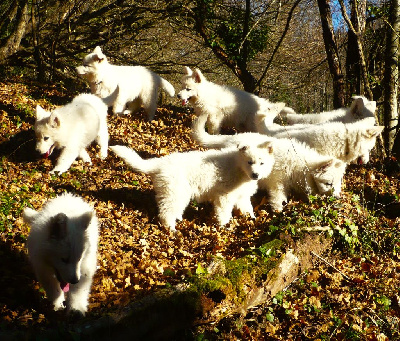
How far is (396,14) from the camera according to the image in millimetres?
9203

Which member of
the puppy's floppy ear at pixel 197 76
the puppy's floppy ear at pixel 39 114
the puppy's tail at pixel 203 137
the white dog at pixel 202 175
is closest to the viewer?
the white dog at pixel 202 175

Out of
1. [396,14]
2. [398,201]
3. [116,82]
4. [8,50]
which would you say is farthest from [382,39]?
[8,50]

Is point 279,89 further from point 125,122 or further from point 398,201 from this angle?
point 398,201

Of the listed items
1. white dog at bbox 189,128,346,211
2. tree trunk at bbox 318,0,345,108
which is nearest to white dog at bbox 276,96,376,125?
tree trunk at bbox 318,0,345,108

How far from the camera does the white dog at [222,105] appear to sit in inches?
413

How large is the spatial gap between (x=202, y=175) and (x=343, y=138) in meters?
3.38

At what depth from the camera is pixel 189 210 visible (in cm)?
734

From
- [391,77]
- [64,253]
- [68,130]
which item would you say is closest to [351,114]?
[391,77]

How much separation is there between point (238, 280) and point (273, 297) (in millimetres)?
722

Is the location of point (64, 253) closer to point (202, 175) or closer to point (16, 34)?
point (202, 175)

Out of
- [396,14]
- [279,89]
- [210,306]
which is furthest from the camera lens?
[279,89]

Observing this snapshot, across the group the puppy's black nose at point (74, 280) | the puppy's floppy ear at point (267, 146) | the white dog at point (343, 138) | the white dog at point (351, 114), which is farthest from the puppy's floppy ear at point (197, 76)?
the puppy's black nose at point (74, 280)

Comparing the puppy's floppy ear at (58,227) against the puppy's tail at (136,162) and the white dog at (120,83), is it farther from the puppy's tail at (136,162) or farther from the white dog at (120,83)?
the white dog at (120,83)

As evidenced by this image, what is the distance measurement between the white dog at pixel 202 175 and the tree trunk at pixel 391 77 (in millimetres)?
4234
